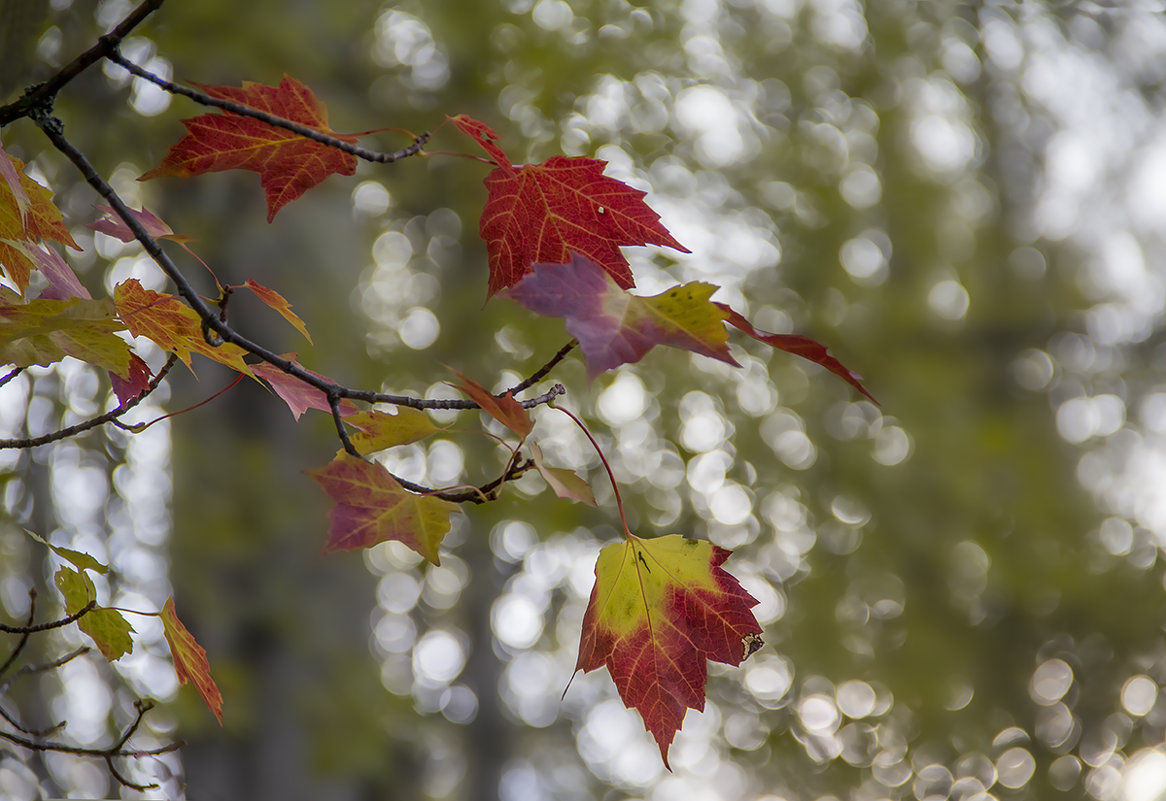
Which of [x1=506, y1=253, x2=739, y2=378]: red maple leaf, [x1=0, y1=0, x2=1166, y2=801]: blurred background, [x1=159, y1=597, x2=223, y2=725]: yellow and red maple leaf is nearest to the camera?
[x1=506, y1=253, x2=739, y2=378]: red maple leaf

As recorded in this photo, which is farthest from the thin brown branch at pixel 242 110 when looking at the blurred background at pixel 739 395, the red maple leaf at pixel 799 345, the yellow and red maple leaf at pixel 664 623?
the blurred background at pixel 739 395

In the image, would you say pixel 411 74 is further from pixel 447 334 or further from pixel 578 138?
pixel 447 334

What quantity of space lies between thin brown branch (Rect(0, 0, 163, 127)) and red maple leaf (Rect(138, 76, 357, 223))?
0.08 m

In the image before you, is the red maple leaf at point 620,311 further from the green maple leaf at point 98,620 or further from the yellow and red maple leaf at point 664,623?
the green maple leaf at point 98,620

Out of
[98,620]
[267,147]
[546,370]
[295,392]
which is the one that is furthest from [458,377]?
[98,620]

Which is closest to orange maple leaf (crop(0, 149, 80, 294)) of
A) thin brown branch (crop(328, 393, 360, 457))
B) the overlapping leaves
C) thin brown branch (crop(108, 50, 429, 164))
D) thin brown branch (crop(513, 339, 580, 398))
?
the overlapping leaves

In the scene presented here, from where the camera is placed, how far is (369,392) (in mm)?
649

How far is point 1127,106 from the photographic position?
329 centimetres

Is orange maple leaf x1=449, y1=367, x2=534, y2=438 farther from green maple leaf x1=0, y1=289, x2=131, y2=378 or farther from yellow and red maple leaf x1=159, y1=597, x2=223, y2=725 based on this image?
yellow and red maple leaf x1=159, y1=597, x2=223, y2=725

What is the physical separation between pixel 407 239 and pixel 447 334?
882mm

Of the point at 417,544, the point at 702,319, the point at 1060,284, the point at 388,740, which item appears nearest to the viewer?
the point at 702,319

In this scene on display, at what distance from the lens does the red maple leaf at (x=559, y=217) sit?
64 cm

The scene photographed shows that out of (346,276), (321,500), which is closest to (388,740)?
(321,500)

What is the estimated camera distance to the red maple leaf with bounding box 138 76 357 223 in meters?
0.65
